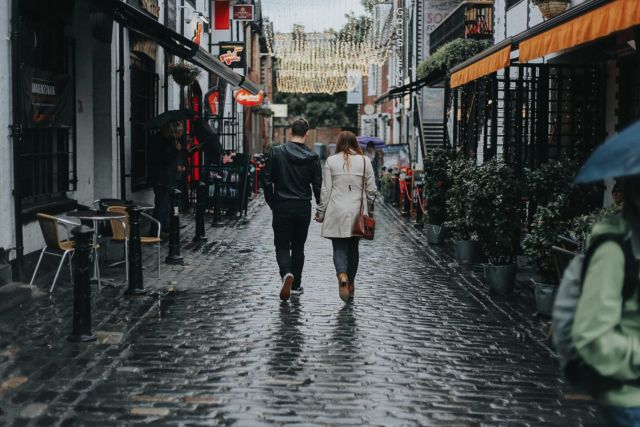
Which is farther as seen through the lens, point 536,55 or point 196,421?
point 536,55

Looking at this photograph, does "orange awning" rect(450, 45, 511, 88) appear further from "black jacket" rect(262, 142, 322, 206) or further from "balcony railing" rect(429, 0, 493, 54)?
"balcony railing" rect(429, 0, 493, 54)

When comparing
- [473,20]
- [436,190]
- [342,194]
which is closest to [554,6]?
[436,190]

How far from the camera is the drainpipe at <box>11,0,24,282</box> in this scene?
1014 cm

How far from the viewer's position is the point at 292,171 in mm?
9867

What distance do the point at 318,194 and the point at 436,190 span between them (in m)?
6.11

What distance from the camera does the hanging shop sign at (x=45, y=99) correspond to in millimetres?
10914

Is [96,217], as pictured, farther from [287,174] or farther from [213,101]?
[213,101]

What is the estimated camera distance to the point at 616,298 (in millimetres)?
2904

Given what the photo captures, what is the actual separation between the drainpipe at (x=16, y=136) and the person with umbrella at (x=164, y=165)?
475 cm

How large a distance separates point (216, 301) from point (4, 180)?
8.64 feet

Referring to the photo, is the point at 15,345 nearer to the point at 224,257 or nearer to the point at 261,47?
the point at 224,257

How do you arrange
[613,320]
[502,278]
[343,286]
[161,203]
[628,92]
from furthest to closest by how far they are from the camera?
[161,203], [628,92], [502,278], [343,286], [613,320]

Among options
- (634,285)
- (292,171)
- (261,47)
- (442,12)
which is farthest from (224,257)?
(261,47)

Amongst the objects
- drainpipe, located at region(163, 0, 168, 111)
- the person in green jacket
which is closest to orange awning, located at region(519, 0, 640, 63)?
the person in green jacket
